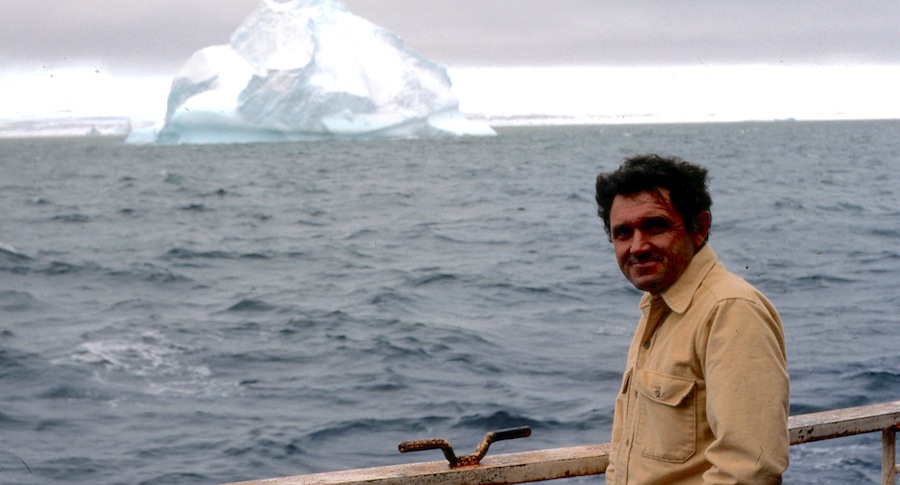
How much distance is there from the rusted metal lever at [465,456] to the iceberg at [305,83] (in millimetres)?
57538

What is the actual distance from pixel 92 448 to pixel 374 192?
2511cm

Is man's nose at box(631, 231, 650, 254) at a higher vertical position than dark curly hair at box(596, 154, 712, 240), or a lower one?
lower

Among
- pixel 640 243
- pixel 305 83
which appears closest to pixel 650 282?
pixel 640 243

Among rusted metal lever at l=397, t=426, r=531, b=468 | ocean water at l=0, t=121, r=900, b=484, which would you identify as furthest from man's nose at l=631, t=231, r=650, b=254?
ocean water at l=0, t=121, r=900, b=484

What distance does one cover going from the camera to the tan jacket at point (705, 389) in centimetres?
168

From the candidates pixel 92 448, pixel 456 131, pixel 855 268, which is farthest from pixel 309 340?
pixel 456 131

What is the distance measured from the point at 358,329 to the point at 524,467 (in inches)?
344

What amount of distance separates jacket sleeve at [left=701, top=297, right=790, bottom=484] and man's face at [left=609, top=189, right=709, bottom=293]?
0.85ft

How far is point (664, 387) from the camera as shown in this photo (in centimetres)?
186

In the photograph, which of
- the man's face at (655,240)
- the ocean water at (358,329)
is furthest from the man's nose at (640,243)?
the ocean water at (358,329)

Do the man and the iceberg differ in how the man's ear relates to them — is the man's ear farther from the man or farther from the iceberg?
the iceberg

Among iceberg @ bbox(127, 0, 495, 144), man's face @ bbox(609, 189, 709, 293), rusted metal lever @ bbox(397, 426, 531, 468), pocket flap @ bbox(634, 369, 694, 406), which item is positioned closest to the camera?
pocket flap @ bbox(634, 369, 694, 406)

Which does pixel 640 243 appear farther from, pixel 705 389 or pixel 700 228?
pixel 705 389

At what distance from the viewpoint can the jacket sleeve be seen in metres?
1.67
